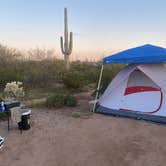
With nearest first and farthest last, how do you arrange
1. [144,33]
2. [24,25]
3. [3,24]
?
[144,33]
[3,24]
[24,25]

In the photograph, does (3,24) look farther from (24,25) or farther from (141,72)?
(141,72)

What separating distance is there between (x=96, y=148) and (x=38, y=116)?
255cm

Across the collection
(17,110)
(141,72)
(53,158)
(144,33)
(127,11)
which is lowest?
(53,158)

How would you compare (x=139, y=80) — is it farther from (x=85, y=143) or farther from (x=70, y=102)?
(x=85, y=143)

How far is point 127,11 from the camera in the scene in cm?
1275

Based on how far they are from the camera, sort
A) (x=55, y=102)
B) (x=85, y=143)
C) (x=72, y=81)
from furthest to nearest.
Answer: (x=72, y=81)
(x=55, y=102)
(x=85, y=143)

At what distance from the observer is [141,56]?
19.2ft

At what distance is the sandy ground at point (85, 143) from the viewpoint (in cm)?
355

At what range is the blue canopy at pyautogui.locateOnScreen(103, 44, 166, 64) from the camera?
224 inches

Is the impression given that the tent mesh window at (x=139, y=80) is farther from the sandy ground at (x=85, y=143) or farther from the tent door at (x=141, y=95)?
the sandy ground at (x=85, y=143)

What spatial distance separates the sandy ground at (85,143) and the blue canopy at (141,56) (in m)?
1.56

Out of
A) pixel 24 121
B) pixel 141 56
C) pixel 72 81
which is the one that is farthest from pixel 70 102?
pixel 72 81

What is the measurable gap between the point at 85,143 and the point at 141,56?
9.34 feet

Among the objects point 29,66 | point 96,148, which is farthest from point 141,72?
point 29,66
